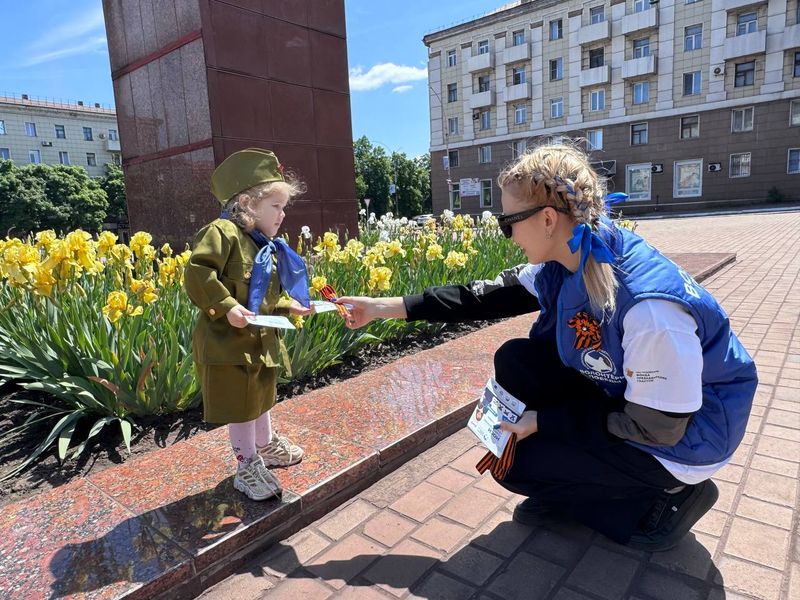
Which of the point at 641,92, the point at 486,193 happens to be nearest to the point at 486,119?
the point at 486,193

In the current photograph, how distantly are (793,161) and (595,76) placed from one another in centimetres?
1184

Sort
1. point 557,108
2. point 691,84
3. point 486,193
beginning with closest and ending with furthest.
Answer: point 691,84 < point 557,108 < point 486,193

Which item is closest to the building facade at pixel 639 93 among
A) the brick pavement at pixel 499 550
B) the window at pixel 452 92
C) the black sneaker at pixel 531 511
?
the window at pixel 452 92

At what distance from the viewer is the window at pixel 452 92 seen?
40.1 m

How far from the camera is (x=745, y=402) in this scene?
5.92ft

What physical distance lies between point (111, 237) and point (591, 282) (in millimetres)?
3097

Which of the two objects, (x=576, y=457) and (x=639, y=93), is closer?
(x=576, y=457)

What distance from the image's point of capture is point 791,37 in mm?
27703

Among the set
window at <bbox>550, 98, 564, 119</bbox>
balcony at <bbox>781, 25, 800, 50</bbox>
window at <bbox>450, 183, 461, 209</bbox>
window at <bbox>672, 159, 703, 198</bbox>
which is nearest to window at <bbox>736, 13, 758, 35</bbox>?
balcony at <bbox>781, 25, 800, 50</bbox>

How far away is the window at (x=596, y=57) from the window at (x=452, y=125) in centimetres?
1016

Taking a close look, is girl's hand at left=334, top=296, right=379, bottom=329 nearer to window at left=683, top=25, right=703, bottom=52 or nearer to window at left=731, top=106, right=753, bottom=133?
window at left=731, top=106, right=753, bottom=133

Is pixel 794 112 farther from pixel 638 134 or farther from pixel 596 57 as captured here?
pixel 596 57

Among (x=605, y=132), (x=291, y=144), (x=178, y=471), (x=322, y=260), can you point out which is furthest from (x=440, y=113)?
(x=178, y=471)

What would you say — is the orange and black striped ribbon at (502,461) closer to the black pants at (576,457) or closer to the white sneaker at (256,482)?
the black pants at (576,457)
